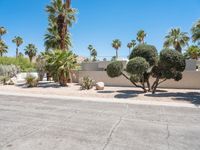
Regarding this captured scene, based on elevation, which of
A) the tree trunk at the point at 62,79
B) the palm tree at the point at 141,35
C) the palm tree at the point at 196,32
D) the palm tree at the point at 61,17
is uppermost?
the palm tree at the point at 141,35

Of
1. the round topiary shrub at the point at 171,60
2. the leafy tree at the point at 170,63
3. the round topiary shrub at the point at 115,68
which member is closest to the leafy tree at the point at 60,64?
the round topiary shrub at the point at 115,68

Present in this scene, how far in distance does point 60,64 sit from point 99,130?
1762 centimetres

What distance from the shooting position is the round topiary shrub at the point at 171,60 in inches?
688

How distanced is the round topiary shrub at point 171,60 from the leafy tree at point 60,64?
1098 cm

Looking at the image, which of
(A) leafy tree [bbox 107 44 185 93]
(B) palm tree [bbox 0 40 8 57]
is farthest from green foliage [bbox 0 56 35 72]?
(A) leafy tree [bbox 107 44 185 93]

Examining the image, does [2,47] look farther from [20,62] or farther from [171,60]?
[171,60]

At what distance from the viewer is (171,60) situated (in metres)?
17.4

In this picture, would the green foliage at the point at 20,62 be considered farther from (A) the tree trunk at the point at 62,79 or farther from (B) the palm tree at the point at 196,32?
(B) the palm tree at the point at 196,32

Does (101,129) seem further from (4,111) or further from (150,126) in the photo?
(4,111)

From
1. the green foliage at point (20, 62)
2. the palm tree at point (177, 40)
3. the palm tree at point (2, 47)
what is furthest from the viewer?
the palm tree at point (2, 47)

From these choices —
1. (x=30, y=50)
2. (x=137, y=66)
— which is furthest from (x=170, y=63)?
(x=30, y=50)

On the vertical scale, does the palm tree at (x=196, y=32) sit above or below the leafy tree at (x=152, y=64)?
above

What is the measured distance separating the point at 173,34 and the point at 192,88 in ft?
66.8

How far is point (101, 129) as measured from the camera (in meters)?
7.89
